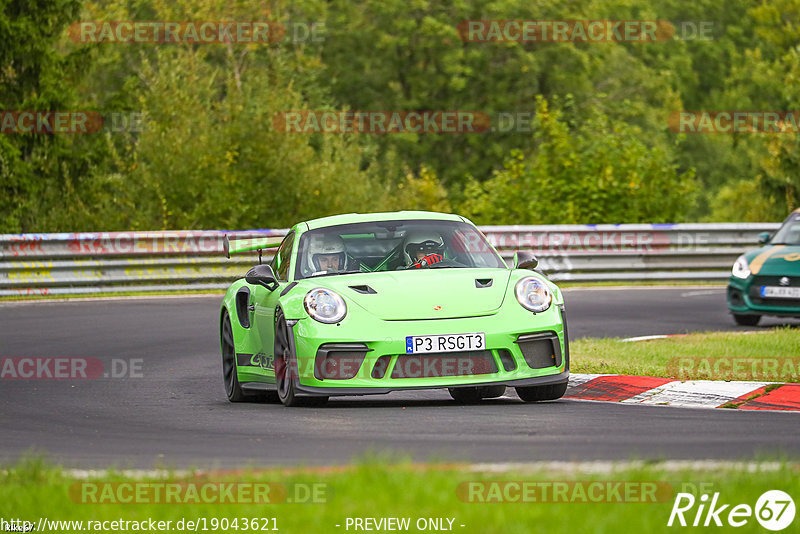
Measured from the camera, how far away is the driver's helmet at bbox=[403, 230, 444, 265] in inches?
429

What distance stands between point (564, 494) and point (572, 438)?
201 cm

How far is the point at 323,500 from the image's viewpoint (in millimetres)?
5824

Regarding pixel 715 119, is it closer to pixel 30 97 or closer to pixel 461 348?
pixel 30 97

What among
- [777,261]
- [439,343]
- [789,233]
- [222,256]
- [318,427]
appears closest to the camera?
[318,427]

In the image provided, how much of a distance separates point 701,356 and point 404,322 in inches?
180

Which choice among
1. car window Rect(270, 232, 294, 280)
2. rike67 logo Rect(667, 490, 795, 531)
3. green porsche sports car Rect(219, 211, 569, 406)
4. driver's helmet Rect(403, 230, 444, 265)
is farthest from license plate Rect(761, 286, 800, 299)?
rike67 logo Rect(667, 490, 795, 531)

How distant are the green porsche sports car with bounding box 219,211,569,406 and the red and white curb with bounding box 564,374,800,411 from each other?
77cm

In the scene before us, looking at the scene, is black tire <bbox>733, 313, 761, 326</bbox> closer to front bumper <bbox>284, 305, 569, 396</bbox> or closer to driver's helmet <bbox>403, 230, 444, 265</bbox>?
driver's helmet <bbox>403, 230, 444, 265</bbox>

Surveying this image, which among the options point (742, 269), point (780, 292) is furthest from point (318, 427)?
point (742, 269)

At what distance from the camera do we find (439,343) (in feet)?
31.2

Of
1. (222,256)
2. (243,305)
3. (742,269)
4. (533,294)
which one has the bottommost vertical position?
(222,256)

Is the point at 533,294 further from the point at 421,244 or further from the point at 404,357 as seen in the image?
the point at 421,244

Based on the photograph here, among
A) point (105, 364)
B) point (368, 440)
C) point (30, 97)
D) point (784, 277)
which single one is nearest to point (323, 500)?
point (368, 440)

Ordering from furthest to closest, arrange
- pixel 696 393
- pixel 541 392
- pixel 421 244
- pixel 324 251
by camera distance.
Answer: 1. pixel 421 244
2. pixel 324 251
3. pixel 696 393
4. pixel 541 392
